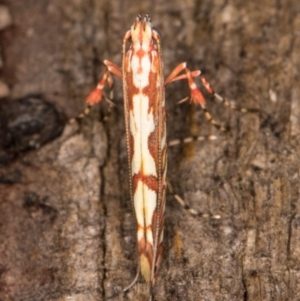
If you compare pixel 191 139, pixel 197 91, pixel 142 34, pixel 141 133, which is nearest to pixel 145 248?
pixel 141 133

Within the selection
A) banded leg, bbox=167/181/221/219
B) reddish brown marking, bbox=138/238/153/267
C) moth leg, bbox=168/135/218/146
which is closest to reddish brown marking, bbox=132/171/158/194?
banded leg, bbox=167/181/221/219

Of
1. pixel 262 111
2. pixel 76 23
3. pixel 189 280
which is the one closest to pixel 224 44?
pixel 262 111

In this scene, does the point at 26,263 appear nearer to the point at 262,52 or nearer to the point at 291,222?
the point at 291,222

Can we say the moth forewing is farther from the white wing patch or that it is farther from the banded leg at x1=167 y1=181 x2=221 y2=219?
the banded leg at x1=167 y1=181 x2=221 y2=219

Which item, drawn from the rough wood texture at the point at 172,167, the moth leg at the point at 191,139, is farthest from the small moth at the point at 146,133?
the moth leg at the point at 191,139

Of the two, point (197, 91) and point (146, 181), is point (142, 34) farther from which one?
point (146, 181)

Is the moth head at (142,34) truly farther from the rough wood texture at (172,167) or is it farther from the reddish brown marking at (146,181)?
the reddish brown marking at (146,181)
